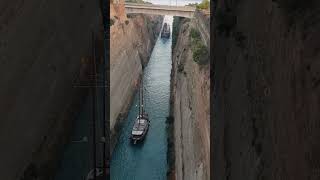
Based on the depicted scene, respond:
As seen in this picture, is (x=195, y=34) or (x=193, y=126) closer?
(x=193, y=126)

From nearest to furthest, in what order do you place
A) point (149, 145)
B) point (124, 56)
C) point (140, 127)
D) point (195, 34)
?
1. point (149, 145)
2. point (140, 127)
3. point (195, 34)
4. point (124, 56)

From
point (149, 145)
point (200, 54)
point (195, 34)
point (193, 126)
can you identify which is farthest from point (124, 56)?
point (193, 126)

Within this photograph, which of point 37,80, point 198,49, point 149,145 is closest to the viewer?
point 37,80

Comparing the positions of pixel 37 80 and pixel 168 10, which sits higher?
pixel 168 10

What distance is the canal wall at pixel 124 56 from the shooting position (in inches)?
938

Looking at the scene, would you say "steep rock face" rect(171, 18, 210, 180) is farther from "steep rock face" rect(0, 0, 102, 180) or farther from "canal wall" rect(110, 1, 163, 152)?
"steep rock face" rect(0, 0, 102, 180)

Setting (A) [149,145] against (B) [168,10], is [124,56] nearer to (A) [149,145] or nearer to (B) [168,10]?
(B) [168,10]

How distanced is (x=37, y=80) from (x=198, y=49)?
1332cm

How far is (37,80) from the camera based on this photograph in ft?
25.3
